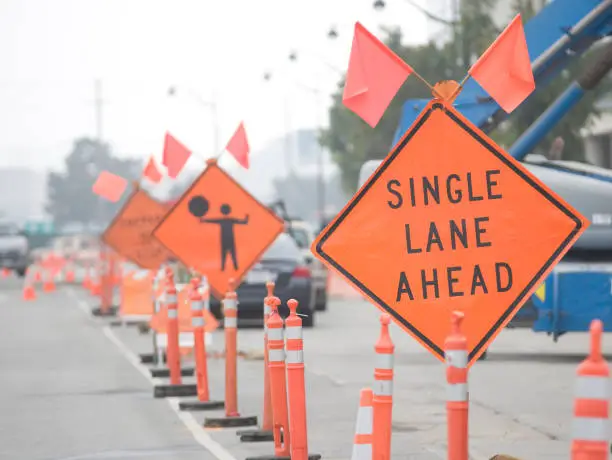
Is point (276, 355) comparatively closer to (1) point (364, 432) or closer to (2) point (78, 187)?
(1) point (364, 432)

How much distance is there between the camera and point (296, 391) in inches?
427

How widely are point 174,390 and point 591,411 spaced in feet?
33.7

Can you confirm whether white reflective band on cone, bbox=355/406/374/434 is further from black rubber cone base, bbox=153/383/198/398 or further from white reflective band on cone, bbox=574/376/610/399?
black rubber cone base, bbox=153/383/198/398

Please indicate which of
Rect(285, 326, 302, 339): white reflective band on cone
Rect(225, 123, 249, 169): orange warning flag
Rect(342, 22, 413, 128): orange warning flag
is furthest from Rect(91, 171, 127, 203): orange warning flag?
Rect(342, 22, 413, 128): orange warning flag

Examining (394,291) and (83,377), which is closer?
(394,291)

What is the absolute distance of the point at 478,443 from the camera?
1288cm

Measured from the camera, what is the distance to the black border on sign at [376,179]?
946 centimetres

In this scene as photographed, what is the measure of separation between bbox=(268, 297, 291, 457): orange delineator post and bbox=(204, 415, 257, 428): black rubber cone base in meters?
2.21

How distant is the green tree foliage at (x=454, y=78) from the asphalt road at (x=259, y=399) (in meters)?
4.71

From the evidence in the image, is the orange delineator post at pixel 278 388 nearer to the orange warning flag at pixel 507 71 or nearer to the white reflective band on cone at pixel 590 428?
the orange warning flag at pixel 507 71

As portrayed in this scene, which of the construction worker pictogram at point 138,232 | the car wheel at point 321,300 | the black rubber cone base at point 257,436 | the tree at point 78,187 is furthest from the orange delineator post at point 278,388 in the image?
the tree at point 78,187

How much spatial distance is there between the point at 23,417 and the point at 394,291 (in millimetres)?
6429

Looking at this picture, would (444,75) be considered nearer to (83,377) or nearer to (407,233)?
(83,377)

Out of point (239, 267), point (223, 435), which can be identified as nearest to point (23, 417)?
point (223, 435)
